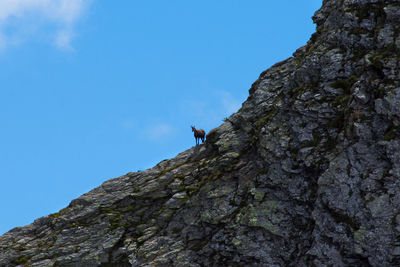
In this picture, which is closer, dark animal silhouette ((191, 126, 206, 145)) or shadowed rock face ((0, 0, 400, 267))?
shadowed rock face ((0, 0, 400, 267))

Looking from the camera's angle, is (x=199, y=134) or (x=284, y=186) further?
(x=199, y=134)

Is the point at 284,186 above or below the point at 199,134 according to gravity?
below

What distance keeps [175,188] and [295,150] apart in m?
10.9

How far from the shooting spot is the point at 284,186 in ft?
86.5

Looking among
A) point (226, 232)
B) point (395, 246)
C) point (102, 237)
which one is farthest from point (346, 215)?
point (102, 237)

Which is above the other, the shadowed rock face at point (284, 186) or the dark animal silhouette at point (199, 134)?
the dark animal silhouette at point (199, 134)

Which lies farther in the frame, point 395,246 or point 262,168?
point 262,168

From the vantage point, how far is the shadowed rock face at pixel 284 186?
71.3 feet

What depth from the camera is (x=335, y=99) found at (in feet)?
88.1

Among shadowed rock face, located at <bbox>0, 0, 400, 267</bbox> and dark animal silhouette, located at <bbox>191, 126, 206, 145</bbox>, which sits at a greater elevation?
dark animal silhouette, located at <bbox>191, 126, 206, 145</bbox>

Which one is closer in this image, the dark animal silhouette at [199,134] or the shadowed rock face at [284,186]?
the shadowed rock face at [284,186]

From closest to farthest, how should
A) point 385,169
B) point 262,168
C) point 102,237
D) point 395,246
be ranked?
point 395,246
point 385,169
point 262,168
point 102,237

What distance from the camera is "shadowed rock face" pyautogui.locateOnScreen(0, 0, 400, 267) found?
21.7 meters

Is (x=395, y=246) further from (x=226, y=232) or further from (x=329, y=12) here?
(x=329, y=12)
